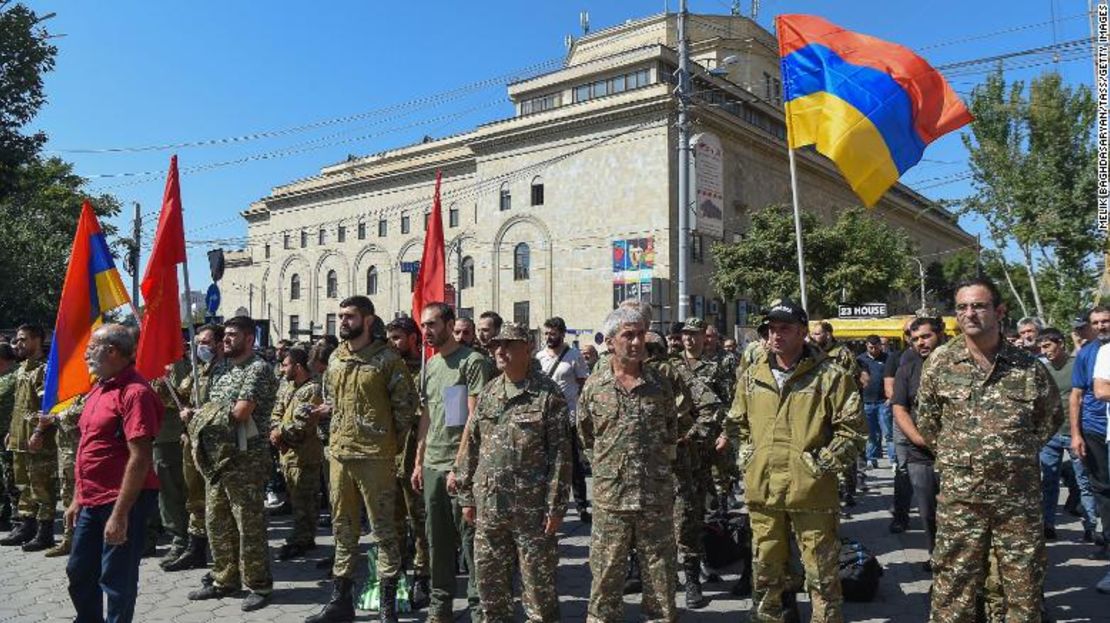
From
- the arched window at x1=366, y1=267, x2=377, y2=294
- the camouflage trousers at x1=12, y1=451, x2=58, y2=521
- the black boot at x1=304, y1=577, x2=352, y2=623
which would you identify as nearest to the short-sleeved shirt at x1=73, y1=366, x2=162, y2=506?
the black boot at x1=304, y1=577, x2=352, y2=623

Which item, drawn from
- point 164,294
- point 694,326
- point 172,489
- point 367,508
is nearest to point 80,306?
point 164,294

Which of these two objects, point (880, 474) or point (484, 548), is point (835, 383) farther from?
point (880, 474)

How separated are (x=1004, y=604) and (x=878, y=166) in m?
4.18

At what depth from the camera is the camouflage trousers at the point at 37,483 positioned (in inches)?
309

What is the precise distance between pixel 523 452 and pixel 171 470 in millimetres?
4422

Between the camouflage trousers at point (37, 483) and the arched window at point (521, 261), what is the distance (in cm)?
3837

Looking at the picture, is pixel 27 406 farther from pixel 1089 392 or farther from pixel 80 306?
pixel 1089 392

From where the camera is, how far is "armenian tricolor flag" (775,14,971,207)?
23.8 feet

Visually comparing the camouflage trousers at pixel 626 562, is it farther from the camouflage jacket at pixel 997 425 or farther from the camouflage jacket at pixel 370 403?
the camouflage jacket at pixel 370 403

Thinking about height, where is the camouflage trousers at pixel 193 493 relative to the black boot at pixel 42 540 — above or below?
above

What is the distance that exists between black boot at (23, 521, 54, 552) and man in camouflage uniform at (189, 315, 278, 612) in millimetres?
2787

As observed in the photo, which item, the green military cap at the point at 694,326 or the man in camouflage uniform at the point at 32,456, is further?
the man in camouflage uniform at the point at 32,456

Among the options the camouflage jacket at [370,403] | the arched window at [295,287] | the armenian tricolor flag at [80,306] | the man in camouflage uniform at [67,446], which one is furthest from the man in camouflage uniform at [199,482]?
the arched window at [295,287]

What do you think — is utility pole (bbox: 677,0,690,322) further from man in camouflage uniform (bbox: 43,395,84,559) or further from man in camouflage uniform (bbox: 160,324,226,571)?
man in camouflage uniform (bbox: 43,395,84,559)
